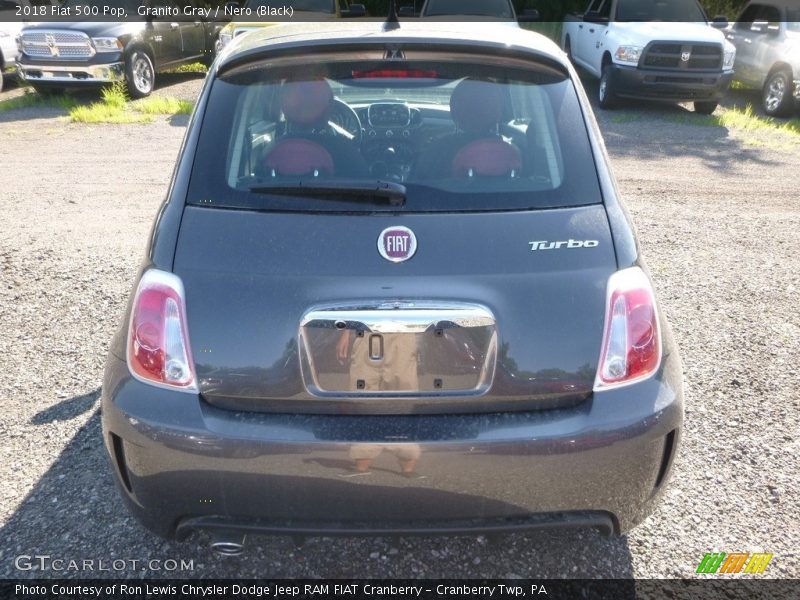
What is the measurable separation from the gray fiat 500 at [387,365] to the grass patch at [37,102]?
39.2ft

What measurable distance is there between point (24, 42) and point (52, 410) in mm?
11457

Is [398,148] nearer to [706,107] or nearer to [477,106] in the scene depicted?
[477,106]

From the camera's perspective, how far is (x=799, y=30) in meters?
12.6

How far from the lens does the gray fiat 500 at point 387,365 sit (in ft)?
7.00

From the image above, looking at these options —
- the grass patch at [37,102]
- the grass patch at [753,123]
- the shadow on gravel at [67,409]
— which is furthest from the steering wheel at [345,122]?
the grass patch at [37,102]

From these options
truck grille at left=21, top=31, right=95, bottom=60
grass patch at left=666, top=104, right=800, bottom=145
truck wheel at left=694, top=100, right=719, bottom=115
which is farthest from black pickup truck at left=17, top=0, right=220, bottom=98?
truck wheel at left=694, top=100, right=719, bottom=115

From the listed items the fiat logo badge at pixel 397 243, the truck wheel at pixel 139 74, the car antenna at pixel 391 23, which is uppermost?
the car antenna at pixel 391 23

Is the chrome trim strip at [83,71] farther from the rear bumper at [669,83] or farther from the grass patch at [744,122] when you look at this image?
the grass patch at [744,122]

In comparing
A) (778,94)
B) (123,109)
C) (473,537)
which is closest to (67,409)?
(473,537)

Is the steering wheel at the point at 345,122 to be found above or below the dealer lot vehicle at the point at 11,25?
above

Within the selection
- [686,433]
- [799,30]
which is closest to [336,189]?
[686,433]

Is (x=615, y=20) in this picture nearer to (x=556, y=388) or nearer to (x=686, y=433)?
(x=686, y=433)

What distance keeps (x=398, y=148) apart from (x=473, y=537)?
57.9 inches

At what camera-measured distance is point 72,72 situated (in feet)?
41.7
